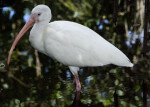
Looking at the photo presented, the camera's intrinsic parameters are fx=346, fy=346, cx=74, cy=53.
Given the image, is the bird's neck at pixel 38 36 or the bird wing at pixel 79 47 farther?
the bird's neck at pixel 38 36

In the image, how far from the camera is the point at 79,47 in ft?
18.5

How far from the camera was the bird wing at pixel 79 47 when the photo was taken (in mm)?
5578

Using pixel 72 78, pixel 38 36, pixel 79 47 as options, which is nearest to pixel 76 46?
pixel 79 47

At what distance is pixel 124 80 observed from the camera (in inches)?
249

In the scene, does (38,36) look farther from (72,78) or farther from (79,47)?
(72,78)

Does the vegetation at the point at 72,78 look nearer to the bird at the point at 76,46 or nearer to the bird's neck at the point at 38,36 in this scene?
the bird at the point at 76,46

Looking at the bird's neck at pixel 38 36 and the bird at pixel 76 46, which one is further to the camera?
the bird's neck at pixel 38 36

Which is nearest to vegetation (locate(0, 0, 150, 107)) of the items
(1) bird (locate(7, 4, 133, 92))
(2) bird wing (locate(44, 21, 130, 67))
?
(1) bird (locate(7, 4, 133, 92))

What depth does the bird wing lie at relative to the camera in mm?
5578

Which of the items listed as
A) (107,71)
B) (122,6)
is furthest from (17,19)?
(107,71)

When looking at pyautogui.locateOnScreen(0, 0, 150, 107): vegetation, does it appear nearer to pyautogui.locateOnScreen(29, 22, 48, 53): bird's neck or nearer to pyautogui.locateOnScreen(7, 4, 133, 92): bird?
pyautogui.locateOnScreen(7, 4, 133, 92): bird

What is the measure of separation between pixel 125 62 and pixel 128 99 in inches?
24.0

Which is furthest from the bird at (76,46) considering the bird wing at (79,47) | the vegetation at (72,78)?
the vegetation at (72,78)

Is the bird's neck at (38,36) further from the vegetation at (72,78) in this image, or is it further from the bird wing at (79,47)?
the vegetation at (72,78)
